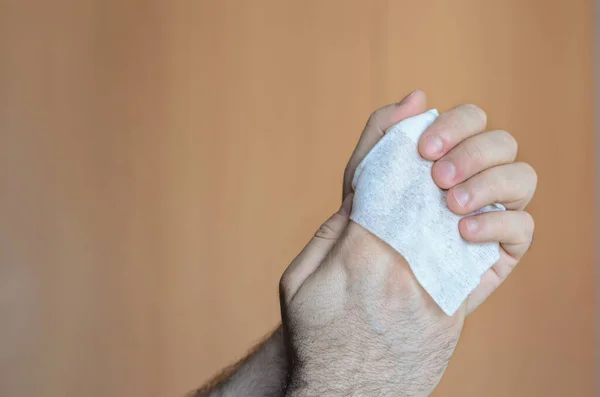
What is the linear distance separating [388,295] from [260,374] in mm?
422

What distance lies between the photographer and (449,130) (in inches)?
30.0

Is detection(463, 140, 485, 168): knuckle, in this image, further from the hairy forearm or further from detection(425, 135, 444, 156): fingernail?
the hairy forearm

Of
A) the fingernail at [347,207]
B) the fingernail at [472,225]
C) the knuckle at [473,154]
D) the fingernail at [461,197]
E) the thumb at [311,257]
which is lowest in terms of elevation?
the thumb at [311,257]

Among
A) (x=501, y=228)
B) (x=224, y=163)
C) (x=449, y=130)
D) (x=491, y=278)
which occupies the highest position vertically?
(x=449, y=130)

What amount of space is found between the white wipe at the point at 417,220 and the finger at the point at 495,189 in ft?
0.05

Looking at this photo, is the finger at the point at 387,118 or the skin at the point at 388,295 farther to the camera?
the finger at the point at 387,118

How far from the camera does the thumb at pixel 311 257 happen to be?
746 millimetres

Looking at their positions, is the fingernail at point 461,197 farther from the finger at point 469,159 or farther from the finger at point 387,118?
the finger at point 387,118

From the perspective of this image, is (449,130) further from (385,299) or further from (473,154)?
(385,299)

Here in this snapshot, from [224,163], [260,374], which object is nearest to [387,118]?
[260,374]

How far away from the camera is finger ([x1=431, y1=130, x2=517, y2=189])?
0.74 meters

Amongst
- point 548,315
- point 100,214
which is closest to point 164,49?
point 100,214

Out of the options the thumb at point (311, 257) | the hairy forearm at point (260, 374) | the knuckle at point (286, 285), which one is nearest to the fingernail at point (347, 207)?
the thumb at point (311, 257)

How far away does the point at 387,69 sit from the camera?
2.28 m
